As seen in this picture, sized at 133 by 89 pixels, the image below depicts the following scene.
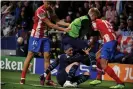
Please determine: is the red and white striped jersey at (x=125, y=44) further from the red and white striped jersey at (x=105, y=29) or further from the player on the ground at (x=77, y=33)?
the player on the ground at (x=77, y=33)

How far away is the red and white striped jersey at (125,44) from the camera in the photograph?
13716 millimetres

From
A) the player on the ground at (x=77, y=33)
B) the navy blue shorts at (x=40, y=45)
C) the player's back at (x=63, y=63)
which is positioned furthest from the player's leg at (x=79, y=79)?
the navy blue shorts at (x=40, y=45)

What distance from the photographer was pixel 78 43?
32.9ft

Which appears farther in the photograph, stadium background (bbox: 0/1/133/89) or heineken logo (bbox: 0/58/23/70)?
heineken logo (bbox: 0/58/23/70)

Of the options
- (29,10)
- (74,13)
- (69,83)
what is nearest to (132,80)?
Result: (69,83)

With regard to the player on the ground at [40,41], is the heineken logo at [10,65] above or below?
below

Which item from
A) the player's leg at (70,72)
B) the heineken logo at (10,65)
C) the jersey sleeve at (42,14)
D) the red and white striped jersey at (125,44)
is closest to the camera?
the player's leg at (70,72)

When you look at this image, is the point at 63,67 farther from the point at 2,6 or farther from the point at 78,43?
the point at 2,6

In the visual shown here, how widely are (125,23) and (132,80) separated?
2.48 meters

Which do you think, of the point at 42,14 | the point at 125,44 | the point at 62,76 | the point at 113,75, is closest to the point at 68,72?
the point at 62,76

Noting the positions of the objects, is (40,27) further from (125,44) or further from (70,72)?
(125,44)

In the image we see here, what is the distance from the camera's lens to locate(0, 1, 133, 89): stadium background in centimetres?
1326

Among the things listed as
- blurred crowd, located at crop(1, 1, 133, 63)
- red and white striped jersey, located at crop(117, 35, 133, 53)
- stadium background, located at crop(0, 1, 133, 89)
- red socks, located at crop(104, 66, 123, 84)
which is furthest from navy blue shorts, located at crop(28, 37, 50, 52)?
red and white striped jersey, located at crop(117, 35, 133, 53)

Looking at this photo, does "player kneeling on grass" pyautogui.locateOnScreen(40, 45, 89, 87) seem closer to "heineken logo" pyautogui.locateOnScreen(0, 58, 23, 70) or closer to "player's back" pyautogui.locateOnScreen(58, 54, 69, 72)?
"player's back" pyautogui.locateOnScreen(58, 54, 69, 72)
